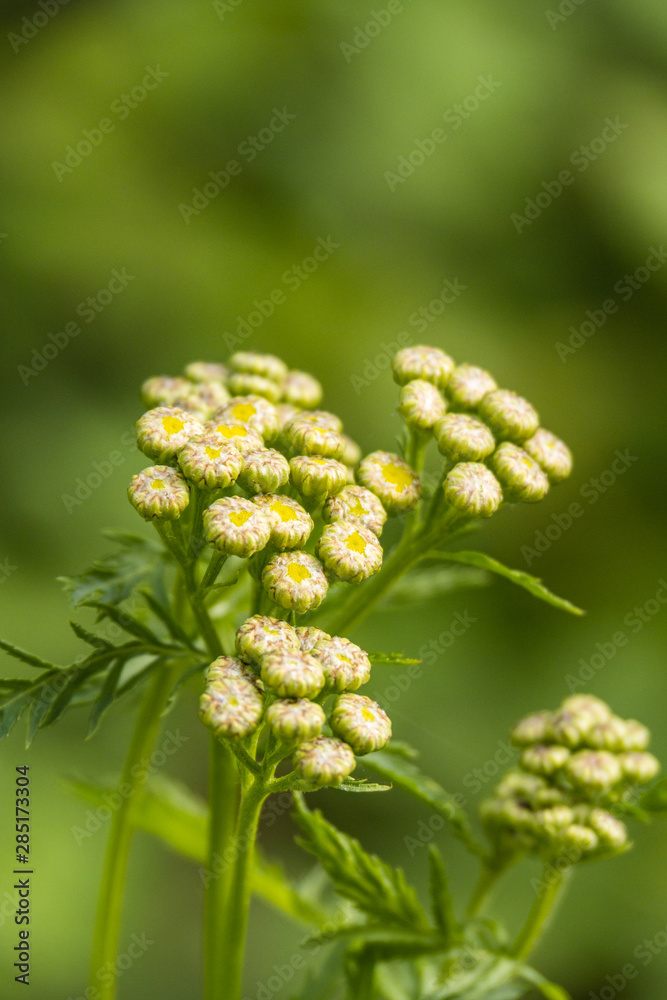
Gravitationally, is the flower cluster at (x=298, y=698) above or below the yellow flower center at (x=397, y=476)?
below

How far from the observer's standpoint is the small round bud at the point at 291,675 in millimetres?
1843

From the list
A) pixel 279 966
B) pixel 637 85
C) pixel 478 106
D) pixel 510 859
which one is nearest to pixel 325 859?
pixel 510 859

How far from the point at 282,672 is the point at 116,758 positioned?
136 inches

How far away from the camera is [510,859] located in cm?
274

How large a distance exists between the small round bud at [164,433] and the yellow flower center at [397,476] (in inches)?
18.3

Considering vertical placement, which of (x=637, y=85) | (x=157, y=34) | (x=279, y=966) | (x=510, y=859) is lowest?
(x=279, y=966)

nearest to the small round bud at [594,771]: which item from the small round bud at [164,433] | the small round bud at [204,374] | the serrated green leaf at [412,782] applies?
the serrated green leaf at [412,782]

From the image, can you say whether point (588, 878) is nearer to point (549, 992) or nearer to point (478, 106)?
point (549, 992)

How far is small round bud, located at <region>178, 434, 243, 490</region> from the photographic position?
6.89 feet

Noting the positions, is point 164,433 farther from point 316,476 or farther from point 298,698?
point 298,698

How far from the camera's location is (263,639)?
1.93 meters

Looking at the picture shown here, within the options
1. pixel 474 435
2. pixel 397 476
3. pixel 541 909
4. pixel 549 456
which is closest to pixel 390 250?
pixel 549 456

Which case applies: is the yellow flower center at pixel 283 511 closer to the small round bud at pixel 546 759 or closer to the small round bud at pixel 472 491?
the small round bud at pixel 472 491

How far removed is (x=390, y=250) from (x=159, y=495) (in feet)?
13.9
